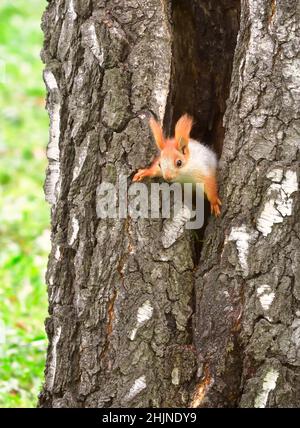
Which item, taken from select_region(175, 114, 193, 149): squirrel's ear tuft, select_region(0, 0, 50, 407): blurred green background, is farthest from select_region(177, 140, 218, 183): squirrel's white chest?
select_region(0, 0, 50, 407): blurred green background

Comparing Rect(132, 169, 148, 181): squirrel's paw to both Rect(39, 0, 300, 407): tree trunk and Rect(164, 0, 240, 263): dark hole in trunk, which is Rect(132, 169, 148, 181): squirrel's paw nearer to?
Rect(39, 0, 300, 407): tree trunk

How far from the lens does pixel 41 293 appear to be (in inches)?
179

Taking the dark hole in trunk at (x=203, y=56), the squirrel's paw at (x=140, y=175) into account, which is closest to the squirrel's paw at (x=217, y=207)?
the squirrel's paw at (x=140, y=175)

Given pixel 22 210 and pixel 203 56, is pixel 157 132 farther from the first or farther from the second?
pixel 22 210

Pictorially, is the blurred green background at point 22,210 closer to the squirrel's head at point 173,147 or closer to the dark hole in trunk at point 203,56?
the squirrel's head at point 173,147

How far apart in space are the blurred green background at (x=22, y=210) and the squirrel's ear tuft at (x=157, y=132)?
4.08 ft

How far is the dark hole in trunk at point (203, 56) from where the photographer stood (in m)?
3.17

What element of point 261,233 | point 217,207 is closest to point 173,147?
point 217,207

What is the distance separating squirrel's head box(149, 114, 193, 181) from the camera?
277 cm

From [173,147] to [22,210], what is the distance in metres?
2.80

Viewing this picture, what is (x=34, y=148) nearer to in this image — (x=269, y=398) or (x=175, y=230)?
(x=175, y=230)

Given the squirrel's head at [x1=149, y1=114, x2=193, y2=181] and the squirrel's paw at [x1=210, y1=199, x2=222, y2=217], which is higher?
the squirrel's head at [x1=149, y1=114, x2=193, y2=181]
